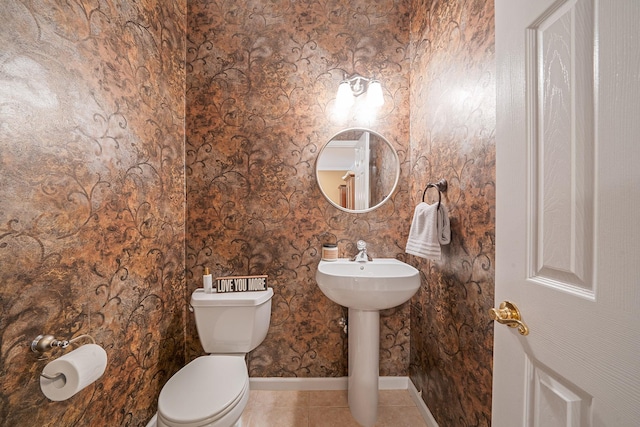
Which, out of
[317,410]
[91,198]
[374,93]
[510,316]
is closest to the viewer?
[510,316]

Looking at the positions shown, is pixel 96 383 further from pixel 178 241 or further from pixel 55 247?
pixel 178 241

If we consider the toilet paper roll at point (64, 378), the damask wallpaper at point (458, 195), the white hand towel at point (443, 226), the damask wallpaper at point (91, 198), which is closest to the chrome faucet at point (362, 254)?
the damask wallpaper at point (458, 195)

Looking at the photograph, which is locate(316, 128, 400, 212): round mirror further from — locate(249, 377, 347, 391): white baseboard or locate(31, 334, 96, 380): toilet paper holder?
locate(31, 334, 96, 380): toilet paper holder

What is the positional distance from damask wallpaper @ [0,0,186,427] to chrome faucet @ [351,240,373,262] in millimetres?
1138

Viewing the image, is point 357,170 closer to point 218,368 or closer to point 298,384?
point 218,368

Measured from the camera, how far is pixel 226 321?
137 centimetres

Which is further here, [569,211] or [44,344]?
[44,344]

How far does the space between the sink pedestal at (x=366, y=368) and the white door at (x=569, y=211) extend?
2.39ft

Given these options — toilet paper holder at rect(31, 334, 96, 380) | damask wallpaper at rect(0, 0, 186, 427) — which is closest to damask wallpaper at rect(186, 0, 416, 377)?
damask wallpaper at rect(0, 0, 186, 427)

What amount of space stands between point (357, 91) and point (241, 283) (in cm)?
143

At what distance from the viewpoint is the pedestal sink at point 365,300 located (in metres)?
1.17

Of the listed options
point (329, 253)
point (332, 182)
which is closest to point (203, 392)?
point (329, 253)

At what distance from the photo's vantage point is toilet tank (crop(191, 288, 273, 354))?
1359 mm

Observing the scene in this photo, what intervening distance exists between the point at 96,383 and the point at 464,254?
162cm
